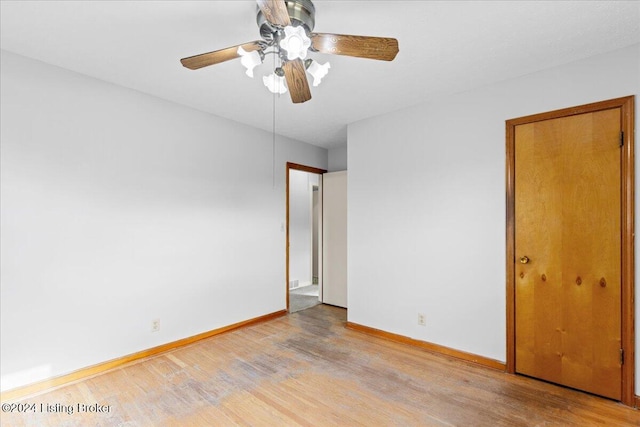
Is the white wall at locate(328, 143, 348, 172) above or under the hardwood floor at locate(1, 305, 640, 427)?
above

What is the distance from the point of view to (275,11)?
50.4 inches

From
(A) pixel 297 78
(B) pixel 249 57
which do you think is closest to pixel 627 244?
(A) pixel 297 78

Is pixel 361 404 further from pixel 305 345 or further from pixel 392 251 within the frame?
pixel 392 251

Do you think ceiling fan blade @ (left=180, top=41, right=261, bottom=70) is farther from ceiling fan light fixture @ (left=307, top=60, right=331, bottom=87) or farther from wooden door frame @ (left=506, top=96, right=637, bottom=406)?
wooden door frame @ (left=506, top=96, right=637, bottom=406)

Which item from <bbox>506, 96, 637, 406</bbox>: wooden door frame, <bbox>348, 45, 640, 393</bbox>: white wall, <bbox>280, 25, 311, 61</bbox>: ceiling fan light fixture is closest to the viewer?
<bbox>280, 25, 311, 61</bbox>: ceiling fan light fixture

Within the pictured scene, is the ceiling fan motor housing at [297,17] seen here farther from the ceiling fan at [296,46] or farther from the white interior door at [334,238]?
the white interior door at [334,238]

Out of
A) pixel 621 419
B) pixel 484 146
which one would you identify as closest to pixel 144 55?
pixel 484 146

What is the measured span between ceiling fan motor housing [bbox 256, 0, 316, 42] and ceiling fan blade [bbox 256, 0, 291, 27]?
255mm

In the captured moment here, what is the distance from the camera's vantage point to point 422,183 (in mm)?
3059

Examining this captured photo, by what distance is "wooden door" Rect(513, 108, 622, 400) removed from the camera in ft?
7.00

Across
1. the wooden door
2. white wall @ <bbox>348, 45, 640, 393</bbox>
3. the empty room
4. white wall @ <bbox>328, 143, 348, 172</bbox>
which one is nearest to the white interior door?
white wall @ <bbox>328, 143, 348, 172</bbox>

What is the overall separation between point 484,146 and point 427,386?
2.05 m

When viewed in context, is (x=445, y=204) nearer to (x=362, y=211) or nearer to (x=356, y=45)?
(x=362, y=211)

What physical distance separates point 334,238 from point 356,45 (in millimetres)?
3289
